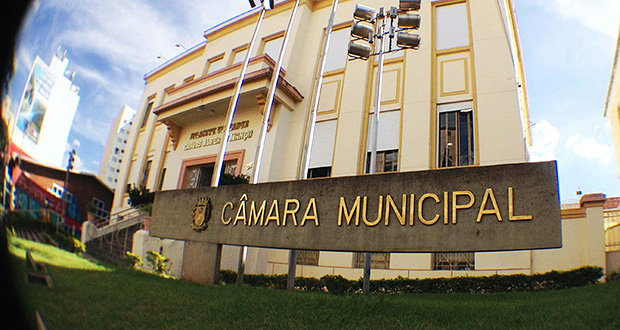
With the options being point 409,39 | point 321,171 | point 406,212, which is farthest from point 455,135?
point 406,212

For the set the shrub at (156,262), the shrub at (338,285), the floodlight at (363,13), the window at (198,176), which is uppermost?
the floodlight at (363,13)

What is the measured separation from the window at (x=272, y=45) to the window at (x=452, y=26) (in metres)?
6.68

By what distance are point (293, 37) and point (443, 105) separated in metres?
7.25

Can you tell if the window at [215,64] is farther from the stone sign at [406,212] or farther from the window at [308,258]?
the stone sign at [406,212]

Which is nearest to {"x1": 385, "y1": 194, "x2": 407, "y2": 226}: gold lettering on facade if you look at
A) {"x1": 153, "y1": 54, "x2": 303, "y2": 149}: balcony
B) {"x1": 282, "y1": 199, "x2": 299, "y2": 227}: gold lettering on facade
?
{"x1": 282, "y1": 199, "x2": 299, "y2": 227}: gold lettering on facade

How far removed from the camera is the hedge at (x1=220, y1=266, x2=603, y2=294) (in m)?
7.96

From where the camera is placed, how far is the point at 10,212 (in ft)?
3.75

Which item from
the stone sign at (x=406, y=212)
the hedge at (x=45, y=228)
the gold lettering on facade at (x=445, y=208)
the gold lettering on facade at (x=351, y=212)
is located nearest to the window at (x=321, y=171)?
the stone sign at (x=406, y=212)

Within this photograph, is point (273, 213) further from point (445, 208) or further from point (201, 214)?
point (445, 208)

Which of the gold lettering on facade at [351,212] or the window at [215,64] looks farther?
the window at [215,64]

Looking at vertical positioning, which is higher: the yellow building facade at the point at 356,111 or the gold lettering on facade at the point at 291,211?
the yellow building facade at the point at 356,111

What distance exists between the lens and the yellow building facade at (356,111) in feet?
34.8

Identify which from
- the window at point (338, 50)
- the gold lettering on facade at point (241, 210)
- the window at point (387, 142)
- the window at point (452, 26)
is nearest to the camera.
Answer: the gold lettering on facade at point (241, 210)

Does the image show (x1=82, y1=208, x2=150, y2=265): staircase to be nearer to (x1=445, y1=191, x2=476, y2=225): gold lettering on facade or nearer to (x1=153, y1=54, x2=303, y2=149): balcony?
(x1=445, y1=191, x2=476, y2=225): gold lettering on facade
